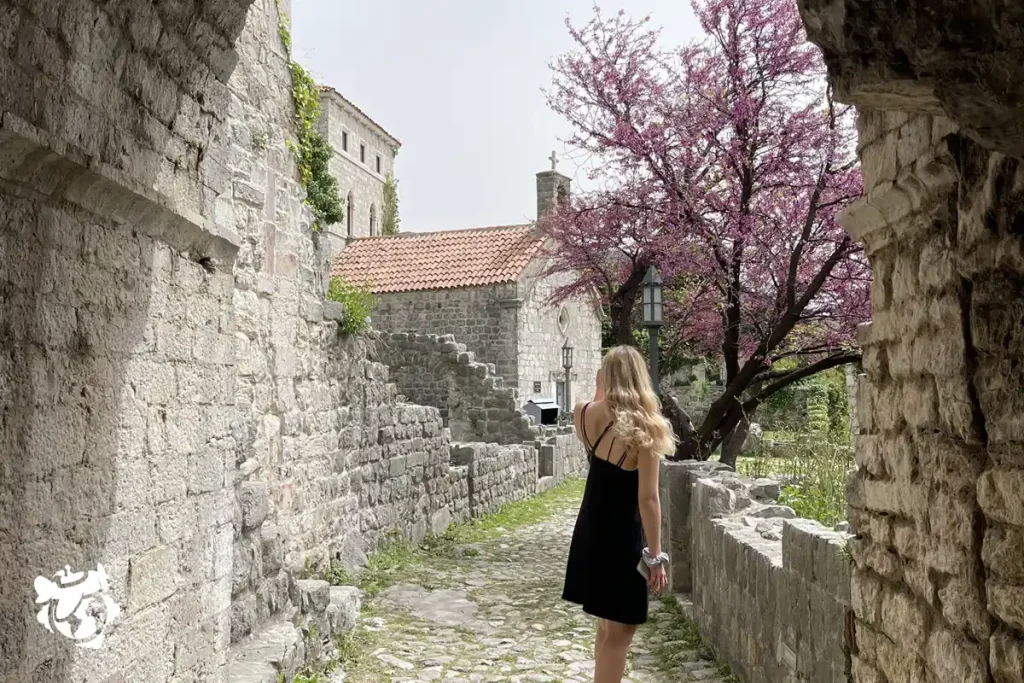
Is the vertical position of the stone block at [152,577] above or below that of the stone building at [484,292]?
below

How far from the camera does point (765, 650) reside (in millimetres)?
4316

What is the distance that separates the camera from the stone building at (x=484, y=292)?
785 inches

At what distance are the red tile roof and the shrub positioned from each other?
37.5 ft

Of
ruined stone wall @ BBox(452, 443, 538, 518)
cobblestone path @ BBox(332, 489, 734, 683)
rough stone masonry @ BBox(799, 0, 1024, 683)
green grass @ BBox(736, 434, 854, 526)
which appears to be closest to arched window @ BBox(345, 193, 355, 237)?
ruined stone wall @ BBox(452, 443, 538, 518)

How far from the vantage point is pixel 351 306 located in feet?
26.2

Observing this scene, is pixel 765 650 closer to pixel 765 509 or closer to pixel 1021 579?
pixel 765 509

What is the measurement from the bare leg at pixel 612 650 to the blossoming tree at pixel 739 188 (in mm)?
4686

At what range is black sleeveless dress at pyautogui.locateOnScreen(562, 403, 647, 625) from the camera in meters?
4.23

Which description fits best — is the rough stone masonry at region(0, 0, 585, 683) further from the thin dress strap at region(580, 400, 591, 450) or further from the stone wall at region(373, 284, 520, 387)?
the stone wall at region(373, 284, 520, 387)

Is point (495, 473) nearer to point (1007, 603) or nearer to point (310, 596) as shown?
point (310, 596)

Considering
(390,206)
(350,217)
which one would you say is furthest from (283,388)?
(390,206)

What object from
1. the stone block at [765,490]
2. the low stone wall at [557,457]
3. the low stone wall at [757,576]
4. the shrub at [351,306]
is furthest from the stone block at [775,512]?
the low stone wall at [557,457]

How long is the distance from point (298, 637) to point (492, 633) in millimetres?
1827

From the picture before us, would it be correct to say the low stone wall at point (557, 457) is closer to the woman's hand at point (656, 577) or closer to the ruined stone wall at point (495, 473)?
the ruined stone wall at point (495, 473)
